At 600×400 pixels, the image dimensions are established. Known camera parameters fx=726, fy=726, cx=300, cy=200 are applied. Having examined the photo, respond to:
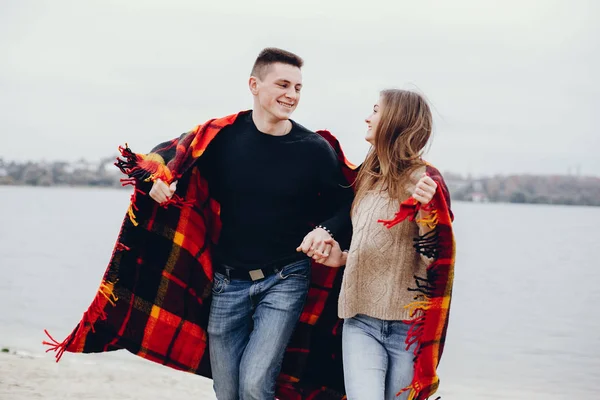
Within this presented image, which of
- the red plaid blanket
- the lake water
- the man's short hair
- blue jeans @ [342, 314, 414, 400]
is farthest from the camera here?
the lake water

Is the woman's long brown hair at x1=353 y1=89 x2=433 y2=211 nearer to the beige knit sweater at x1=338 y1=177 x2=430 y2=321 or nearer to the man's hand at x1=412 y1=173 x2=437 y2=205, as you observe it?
the beige knit sweater at x1=338 y1=177 x2=430 y2=321

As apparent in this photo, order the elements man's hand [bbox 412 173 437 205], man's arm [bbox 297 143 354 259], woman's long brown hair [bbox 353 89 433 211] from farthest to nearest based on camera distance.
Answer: man's arm [bbox 297 143 354 259] < woman's long brown hair [bbox 353 89 433 211] < man's hand [bbox 412 173 437 205]

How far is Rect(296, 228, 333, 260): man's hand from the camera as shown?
346 centimetres

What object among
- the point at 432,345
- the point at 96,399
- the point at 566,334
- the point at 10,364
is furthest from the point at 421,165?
the point at 566,334

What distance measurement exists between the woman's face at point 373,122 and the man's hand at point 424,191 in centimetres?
43

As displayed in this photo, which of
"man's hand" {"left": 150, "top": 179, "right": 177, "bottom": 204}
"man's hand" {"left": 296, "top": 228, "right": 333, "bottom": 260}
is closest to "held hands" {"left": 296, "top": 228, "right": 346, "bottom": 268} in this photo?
"man's hand" {"left": 296, "top": 228, "right": 333, "bottom": 260}

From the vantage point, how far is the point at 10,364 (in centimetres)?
695

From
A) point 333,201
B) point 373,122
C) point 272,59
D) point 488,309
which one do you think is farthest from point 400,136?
point 488,309

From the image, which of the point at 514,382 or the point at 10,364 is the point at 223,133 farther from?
the point at 514,382

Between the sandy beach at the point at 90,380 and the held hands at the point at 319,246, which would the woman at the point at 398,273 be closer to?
the held hands at the point at 319,246

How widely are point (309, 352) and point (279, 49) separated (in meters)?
1.66

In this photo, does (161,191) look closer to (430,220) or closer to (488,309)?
(430,220)

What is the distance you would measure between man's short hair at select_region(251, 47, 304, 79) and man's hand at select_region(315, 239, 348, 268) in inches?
37.4

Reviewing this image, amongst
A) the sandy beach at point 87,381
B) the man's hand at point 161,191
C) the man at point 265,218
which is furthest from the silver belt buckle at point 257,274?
the sandy beach at point 87,381
